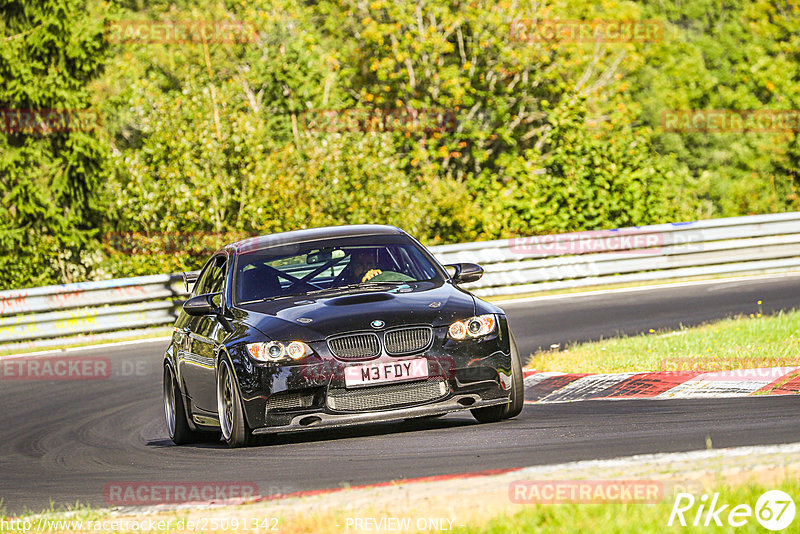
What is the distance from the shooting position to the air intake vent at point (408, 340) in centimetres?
787

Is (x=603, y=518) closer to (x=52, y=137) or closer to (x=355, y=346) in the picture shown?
(x=355, y=346)

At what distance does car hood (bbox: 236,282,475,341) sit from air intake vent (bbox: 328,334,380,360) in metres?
0.05

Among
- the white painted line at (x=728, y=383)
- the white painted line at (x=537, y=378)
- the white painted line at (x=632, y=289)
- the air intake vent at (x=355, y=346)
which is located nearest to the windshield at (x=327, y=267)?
the air intake vent at (x=355, y=346)

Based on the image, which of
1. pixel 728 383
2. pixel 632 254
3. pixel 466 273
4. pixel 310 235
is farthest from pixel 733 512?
pixel 632 254

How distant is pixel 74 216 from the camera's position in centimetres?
2505

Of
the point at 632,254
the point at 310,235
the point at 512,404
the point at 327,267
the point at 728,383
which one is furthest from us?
the point at 632,254

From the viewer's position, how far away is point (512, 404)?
8.55 meters

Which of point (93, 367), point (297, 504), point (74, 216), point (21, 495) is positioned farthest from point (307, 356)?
point (74, 216)

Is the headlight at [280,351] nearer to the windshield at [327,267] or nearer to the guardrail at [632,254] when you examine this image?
the windshield at [327,267]

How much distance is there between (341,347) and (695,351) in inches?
181

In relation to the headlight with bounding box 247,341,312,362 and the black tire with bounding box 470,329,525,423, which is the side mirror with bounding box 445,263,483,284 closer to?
the black tire with bounding box 470,329,525,423

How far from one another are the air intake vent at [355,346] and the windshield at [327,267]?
1.04 m

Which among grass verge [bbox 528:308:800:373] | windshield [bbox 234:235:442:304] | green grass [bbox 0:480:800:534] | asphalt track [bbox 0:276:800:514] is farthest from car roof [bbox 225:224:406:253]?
green grass [bbox 0:480:800:534]

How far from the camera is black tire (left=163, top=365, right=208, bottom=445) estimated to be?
9.63 meters
